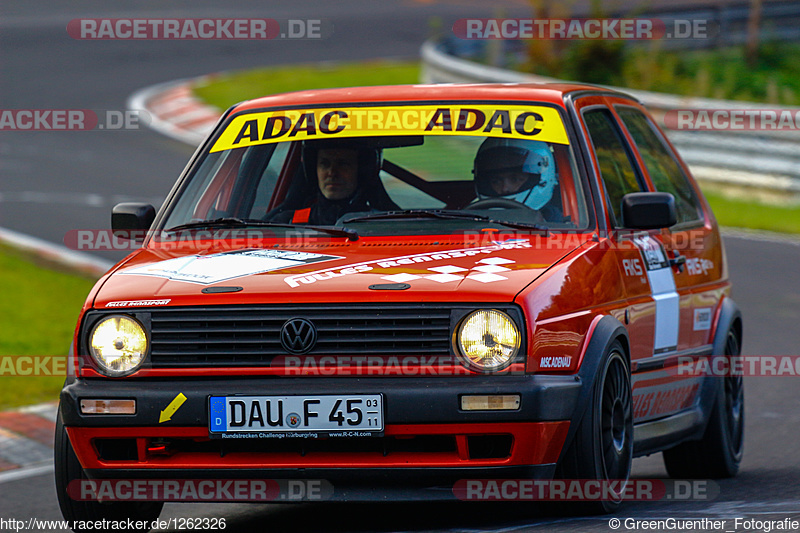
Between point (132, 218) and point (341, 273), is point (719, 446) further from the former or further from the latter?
point (132, 218)

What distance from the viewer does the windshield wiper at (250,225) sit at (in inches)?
231

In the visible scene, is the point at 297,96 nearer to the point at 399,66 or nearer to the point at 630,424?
the point at 630,424

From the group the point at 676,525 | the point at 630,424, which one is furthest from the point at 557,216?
the point at 676,525

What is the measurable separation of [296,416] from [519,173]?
1.66 metres

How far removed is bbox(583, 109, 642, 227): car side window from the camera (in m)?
6.30

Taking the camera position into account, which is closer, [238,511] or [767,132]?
[238,511]

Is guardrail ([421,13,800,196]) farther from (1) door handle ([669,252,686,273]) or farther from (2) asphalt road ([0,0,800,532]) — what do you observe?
(1) door handle ([669,252,686,273])

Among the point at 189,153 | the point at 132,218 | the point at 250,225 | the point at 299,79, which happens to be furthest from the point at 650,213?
the point at 299,79

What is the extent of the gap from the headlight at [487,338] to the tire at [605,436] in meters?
0.39

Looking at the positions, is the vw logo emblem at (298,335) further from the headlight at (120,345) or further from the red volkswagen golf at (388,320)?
the headlight at (120,345)

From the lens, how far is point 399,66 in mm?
29125

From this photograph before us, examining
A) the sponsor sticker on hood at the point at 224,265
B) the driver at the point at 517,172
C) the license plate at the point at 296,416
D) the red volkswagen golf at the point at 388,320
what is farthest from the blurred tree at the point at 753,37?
the license plate at the point at 296,416

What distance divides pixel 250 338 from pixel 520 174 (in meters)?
1.56

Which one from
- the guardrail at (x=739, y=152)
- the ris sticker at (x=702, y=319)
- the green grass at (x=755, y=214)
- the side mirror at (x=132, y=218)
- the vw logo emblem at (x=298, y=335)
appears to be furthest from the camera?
the guardrail at (x=739, y=152)
